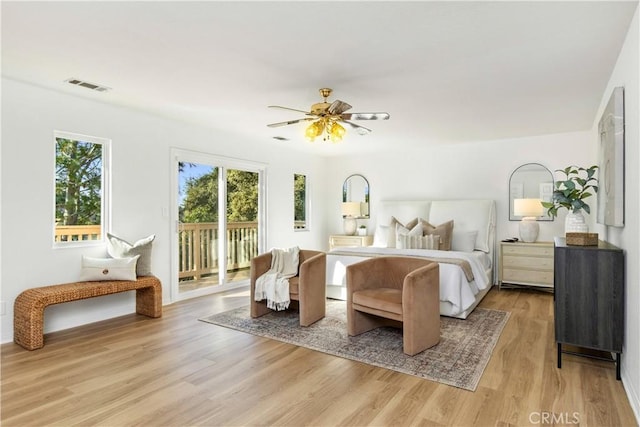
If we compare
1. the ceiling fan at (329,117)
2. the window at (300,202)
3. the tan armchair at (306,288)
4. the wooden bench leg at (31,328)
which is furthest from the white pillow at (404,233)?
the wooden bench leg at (31,328)

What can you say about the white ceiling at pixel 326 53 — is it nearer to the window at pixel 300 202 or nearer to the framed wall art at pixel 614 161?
the framed wall art at pixel 614 161

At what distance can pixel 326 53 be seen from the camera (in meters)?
2.79

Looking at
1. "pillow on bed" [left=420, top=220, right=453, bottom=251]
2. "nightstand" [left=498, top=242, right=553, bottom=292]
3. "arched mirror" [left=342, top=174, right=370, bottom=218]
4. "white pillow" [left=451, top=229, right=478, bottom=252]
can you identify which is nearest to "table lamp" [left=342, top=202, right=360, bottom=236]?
"arched mirror" [left=342, top=174, right=370, bottom=218]

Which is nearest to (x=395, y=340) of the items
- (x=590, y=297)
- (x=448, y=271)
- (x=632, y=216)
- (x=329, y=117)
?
(x=448, y=271)

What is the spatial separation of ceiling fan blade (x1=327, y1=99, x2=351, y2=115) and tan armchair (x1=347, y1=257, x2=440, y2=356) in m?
1.47

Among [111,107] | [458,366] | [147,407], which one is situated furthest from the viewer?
[111,107]

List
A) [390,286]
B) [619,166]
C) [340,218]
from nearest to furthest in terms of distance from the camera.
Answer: [619,166] → [390,286] → [340,218]

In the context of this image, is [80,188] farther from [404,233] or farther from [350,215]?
[350,215]

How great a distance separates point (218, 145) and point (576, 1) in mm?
4477

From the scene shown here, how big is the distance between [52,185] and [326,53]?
9.95 feet

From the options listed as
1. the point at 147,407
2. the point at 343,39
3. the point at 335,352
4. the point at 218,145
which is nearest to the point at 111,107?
the point at 218,145

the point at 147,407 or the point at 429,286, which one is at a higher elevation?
the point at 429,286

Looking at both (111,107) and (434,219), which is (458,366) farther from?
(111,107)

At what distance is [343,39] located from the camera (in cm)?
256
